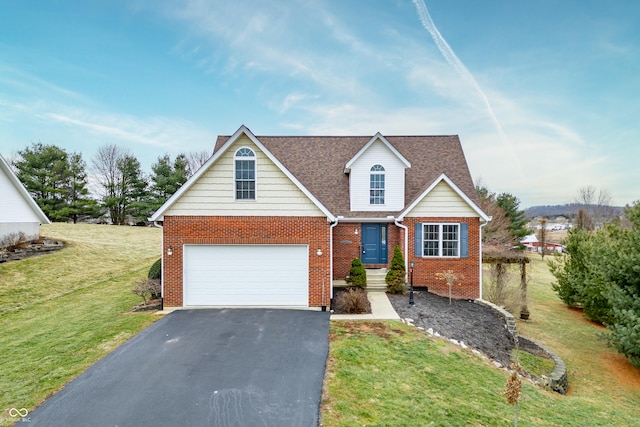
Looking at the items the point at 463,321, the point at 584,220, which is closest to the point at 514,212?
the point at 584,220

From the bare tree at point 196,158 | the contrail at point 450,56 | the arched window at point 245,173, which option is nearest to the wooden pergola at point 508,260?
the arched window at point 245,173

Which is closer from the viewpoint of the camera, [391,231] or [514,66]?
[391,231]

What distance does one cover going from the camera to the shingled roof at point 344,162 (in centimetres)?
1498

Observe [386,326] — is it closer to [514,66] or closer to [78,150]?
[514,66]

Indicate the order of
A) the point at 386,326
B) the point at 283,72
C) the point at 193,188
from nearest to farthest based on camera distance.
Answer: the point at 386,326 < the point at 193,188 < the point at 283,72

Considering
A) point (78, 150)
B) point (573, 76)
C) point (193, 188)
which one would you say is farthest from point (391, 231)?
point (78, 150)

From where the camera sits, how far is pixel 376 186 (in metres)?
14.5

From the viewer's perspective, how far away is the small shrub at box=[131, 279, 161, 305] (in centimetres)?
1134

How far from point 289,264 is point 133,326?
5144 millimetres

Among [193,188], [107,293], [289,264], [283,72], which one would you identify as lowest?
[107,293]

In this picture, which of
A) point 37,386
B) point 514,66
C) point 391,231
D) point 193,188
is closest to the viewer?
point 37,386

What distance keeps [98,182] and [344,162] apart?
42.0m

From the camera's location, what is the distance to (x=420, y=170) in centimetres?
1592

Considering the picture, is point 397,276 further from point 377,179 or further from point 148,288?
point 148,288
